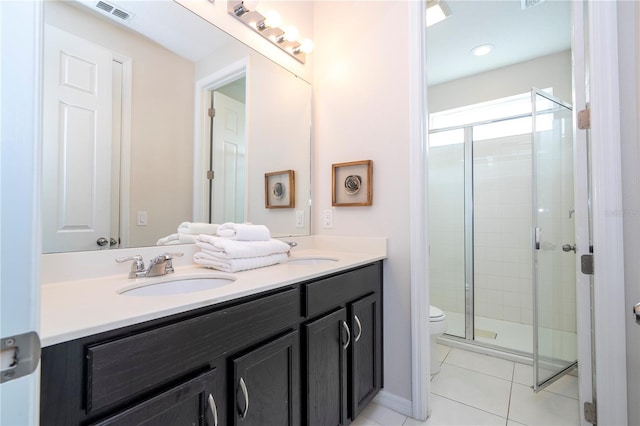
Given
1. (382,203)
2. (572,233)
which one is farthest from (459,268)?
(382,203)

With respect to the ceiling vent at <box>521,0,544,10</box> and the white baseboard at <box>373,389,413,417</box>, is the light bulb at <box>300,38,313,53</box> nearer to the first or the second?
the ceiling vent at <box>521,0,544,10</box>

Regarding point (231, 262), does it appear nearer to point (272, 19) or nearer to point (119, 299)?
point (119, 299)

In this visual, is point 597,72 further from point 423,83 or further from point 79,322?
point 79,322

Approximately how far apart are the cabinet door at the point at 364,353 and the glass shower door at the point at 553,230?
1.06 metres

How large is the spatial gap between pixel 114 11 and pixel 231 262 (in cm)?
106

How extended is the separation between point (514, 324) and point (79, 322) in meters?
3.09

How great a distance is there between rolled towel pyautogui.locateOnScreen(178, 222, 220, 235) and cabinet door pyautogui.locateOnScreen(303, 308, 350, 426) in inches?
26.3

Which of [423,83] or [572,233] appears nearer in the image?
[423,83]

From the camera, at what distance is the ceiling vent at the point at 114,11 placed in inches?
40.9

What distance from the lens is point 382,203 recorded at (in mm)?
1623

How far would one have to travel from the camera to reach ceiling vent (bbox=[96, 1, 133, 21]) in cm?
104

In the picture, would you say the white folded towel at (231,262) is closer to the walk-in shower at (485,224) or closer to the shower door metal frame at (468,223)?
the walk-in shower at (485,224)

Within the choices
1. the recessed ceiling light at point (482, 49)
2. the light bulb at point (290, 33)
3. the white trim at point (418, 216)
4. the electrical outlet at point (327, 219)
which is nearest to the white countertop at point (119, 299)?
→ the white trim at point (418, 216)

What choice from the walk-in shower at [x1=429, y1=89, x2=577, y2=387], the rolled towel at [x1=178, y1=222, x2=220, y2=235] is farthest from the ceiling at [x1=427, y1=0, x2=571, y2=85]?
the rolled towel at [x1=178, y1=222, x2=220, y2=235]
